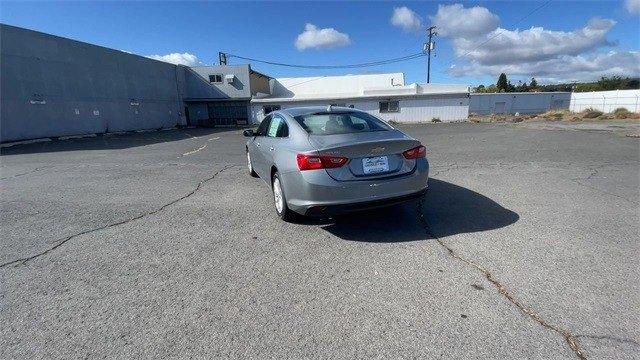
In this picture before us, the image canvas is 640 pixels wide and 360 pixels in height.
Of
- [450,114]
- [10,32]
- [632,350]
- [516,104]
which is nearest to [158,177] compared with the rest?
[632,350]

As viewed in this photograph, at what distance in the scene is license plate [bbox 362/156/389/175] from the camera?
3.70 metres

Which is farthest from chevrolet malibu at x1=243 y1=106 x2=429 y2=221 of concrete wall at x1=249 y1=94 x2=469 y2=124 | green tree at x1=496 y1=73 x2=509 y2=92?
green tree at x1=496 y1=73 x2=509 y2=92

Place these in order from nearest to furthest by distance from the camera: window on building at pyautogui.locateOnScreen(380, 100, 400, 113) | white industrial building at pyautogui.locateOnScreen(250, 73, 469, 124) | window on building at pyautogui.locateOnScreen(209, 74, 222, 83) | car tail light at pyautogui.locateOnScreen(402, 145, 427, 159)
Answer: car tail light at pyautogui.locateOnScreen(402, 145, 427, 159)
white industrial building at pyautogui.locateOnScreen(250, 73, 469, 124)
window on building at pyautogui.locateOnScreen(380, 100, 400, 113)
window on building at pyautogui.locateOnScreen(209, 74, 222, 83)

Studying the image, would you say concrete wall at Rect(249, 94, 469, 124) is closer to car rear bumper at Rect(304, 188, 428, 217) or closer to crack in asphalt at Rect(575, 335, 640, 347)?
car rear bumper at Rect(304, 188, 428, 217)

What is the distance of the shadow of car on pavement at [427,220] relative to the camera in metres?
3.95

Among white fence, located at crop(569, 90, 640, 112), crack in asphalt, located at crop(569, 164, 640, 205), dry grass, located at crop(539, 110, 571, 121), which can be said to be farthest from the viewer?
white fence, located at crop(569, 90, 640, 112)

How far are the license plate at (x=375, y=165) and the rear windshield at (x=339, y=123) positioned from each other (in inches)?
26.1

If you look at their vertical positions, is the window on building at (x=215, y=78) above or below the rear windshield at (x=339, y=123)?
above

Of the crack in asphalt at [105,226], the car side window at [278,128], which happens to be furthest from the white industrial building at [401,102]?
the car side window at [278,128]

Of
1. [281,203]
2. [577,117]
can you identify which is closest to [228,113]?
[281,203]

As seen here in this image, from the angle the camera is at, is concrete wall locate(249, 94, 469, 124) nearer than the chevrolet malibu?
No

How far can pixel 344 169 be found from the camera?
3650 mm

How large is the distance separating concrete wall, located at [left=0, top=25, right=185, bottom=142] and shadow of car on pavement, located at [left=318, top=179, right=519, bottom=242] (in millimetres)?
20800

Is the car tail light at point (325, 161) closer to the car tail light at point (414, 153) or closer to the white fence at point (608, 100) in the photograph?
the car tail light at point (414, 153)
